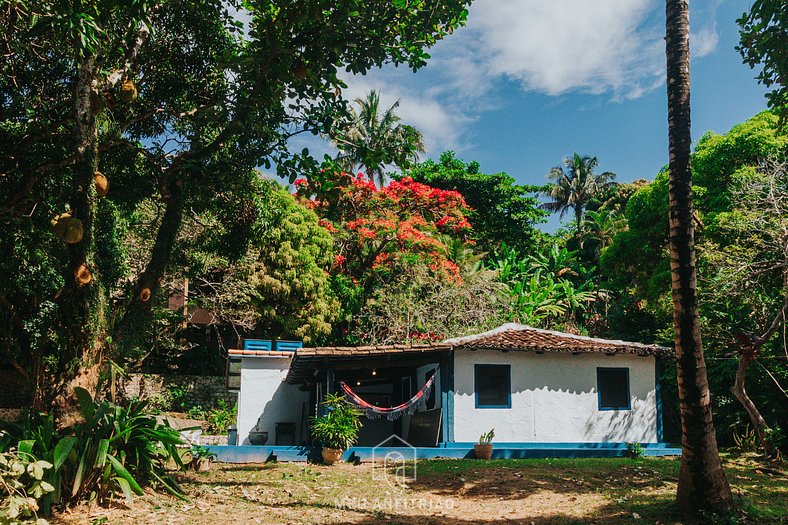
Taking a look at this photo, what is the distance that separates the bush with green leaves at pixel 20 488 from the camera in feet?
18.0

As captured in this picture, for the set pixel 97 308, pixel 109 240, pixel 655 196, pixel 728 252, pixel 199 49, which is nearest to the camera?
pixel 97 308

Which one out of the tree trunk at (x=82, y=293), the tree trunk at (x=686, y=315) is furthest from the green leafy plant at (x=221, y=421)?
the tree trunk at (x=686, y=315)

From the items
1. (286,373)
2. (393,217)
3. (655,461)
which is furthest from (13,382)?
(655,461)

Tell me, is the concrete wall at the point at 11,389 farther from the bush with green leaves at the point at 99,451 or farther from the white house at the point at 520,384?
→ the bush with green leaves at the point at 99,451

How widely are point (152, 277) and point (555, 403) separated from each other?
37.5 ft

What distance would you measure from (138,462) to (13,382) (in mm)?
18475

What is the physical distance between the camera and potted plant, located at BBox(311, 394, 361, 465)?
1358 centimetres

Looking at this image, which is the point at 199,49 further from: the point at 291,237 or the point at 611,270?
the point at 611,270

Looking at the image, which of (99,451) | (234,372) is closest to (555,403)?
(234,372)

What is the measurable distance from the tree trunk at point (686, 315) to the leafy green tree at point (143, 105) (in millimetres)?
3181

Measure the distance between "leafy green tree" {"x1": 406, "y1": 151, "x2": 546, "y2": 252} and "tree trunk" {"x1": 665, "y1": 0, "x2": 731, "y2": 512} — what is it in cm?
2570

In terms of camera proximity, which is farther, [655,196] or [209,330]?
[209,330]

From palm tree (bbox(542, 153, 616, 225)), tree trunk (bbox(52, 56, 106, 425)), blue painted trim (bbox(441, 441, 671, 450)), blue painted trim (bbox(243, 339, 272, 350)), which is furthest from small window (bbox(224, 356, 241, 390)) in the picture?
palm tree (bbox(542, 153, 616, 225))

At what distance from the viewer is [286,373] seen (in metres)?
19.9
